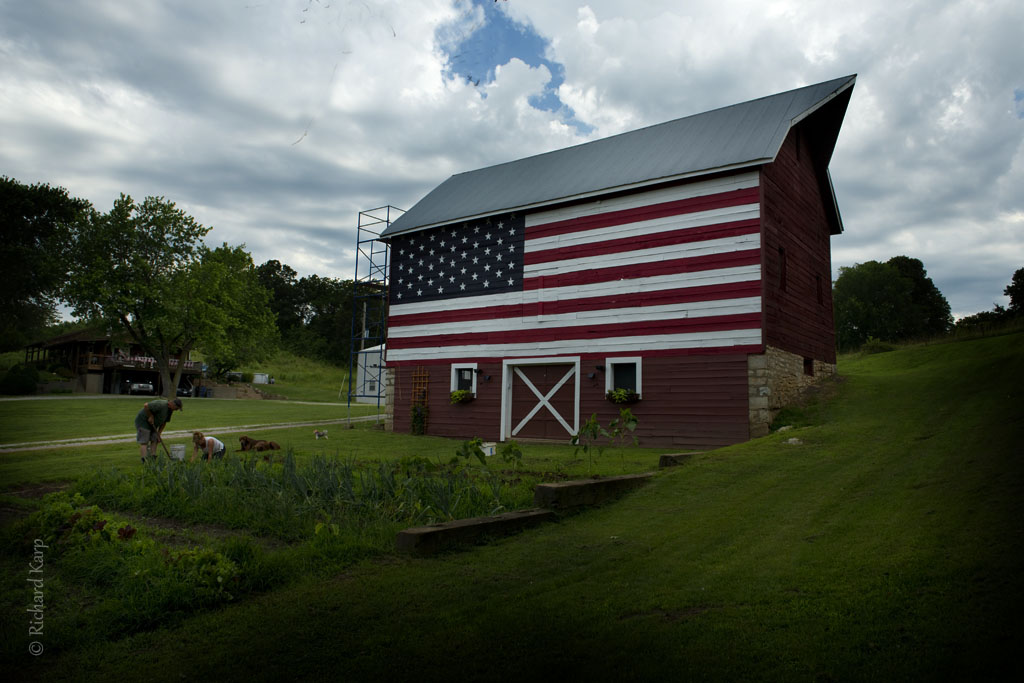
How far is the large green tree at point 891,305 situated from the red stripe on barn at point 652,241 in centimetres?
4642

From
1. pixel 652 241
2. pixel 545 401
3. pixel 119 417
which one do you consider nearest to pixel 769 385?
pixel 652 241

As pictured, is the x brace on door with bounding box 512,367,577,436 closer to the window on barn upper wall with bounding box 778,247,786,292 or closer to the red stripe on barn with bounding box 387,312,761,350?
the red stripe on barn with bounding box 387,312,761,350

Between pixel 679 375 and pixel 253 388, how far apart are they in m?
43.9

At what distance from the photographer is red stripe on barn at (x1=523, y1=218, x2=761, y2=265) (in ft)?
54.5

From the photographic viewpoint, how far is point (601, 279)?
1881 cm

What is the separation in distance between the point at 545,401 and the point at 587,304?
3389 mm

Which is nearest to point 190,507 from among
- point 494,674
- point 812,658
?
point 494,674

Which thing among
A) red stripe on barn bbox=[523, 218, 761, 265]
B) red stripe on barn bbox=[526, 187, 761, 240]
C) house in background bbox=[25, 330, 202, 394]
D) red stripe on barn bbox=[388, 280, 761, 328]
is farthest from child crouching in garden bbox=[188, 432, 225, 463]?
house in background bbox=[25, 330, 202, 394]

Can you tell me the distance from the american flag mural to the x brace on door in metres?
0.86

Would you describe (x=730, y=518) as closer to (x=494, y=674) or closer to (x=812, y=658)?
(x=812, y=658)

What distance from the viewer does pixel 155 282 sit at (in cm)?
4259

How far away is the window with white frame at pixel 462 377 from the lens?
21.7 m

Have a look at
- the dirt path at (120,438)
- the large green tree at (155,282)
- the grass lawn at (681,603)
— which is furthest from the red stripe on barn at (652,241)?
the large green tree at (155,282)

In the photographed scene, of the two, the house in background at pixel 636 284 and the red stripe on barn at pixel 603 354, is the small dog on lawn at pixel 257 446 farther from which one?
the red stripe on barn at pixel 603 354
